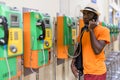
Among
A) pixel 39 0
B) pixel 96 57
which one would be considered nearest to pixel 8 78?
pixel 96 57

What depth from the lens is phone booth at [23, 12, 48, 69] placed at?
199 centimetres

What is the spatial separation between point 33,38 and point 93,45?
22.2 inches

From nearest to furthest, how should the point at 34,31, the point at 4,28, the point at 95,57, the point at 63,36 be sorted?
the point at 4,28 < the point at 34,31 < the point at 95,57 < the point at 63,36

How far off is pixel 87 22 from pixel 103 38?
244 millimetres

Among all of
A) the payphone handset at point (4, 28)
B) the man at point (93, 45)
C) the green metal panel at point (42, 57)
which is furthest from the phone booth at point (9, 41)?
the man at point (93, 45)

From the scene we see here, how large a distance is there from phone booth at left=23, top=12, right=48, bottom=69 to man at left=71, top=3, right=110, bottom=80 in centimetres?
44

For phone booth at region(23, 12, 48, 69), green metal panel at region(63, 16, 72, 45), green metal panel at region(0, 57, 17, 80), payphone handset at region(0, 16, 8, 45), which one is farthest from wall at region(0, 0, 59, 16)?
green metal panel at region(0, 57, 17, 80)

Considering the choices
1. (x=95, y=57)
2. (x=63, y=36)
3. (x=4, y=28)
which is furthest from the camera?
(x=63, y=36)

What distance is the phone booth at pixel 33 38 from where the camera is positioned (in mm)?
1989

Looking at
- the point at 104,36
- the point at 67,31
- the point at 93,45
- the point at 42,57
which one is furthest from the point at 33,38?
the point at 67,31

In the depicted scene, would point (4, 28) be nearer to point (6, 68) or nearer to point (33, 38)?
point (6, 68)

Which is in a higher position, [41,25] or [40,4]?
[40,4]

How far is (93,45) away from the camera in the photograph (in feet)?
6.70

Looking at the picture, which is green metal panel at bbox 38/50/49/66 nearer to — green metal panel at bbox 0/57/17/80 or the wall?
green metal panel at bbox 0/57/17/80
